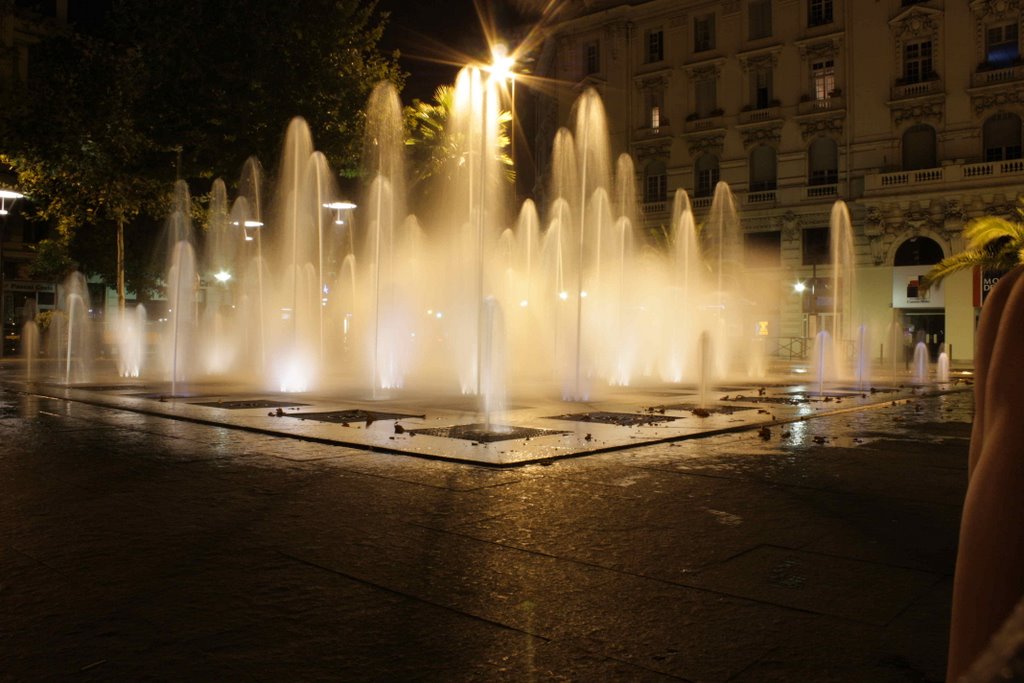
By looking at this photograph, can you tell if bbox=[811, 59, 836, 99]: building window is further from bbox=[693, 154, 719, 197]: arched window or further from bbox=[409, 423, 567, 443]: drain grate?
bbox=[409, 423, 567, 443]: drain grate

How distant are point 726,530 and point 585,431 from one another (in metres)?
5.14

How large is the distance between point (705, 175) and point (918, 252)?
38.4ft

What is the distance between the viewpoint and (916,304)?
3691cm

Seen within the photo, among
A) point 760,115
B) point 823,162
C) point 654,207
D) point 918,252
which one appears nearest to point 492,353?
point 918,252

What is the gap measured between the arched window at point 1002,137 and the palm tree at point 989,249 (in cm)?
649

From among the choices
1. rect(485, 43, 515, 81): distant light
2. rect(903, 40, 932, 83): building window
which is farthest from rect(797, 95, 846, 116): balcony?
rect(485, 43, 515, 81): distant light

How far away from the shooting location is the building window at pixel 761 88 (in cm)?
4109

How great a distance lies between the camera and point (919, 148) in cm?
3691

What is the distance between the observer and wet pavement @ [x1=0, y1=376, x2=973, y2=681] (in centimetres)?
329

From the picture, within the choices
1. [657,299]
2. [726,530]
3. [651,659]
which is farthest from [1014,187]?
[651,659]

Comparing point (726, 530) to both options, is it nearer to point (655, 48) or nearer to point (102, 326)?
point (655, 48)

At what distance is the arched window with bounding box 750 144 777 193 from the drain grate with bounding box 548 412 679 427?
3211cm

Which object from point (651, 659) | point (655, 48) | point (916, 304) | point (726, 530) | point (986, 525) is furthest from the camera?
point (655, 48)

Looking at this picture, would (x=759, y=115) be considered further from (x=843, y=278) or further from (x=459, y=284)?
(x=459, y=284)
